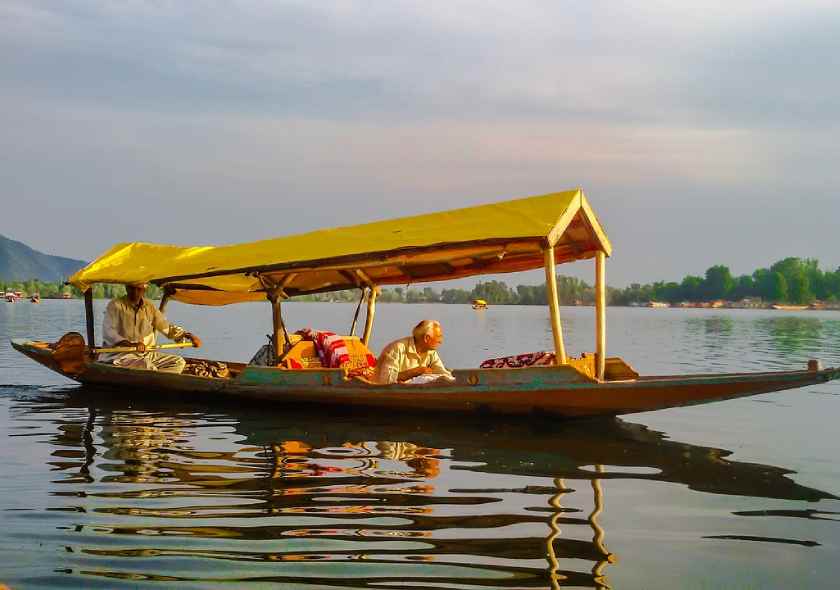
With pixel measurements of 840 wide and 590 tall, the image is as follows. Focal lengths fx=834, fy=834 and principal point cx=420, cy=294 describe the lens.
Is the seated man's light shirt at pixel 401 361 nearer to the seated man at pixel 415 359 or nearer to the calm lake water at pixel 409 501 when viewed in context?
the seated man at pixel 415 359

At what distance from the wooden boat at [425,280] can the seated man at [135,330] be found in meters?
0.20

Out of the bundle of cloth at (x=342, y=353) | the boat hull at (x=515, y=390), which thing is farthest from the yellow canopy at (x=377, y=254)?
the boat hull at (x=515, y=390)

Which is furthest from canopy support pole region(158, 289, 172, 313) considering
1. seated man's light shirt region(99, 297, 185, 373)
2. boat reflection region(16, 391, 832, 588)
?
boat reflection region(16, 391, 832, 588)

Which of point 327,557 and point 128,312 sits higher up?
point 128,312

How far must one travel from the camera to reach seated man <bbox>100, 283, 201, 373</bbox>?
12141mm

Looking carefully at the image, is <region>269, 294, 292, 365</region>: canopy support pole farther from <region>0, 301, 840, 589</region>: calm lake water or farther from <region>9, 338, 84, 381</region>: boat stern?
<region>9, 338, 84, 381</region>: boat stern

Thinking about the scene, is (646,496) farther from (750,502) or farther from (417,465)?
(417,465)

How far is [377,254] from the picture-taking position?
375 inches

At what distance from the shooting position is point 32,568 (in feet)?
15.0

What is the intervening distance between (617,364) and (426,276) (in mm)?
3160

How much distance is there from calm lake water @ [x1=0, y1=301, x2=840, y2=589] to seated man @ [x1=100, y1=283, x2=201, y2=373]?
119 centimetres

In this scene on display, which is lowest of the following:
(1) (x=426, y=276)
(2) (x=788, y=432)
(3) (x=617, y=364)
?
(2) (x=788, y=432)

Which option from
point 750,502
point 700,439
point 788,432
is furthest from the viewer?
point 788,432

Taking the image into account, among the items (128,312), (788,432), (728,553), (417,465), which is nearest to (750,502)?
(728,553)
